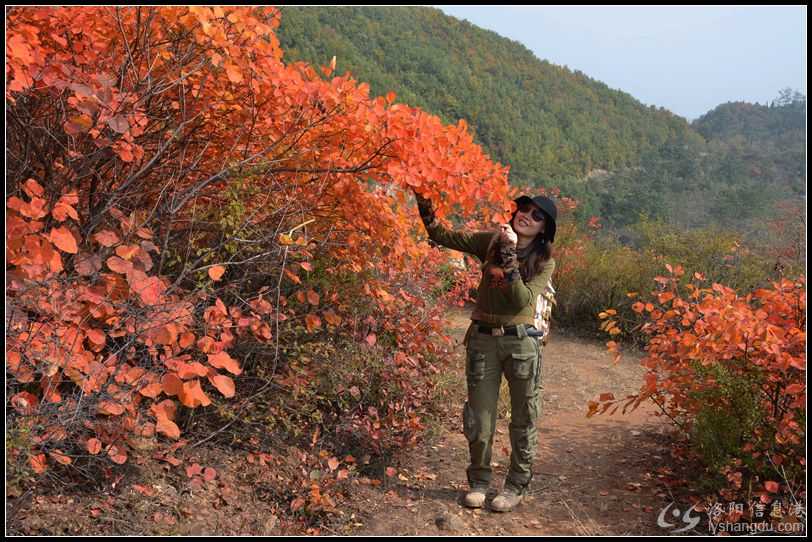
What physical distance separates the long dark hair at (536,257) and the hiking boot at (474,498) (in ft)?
3.58

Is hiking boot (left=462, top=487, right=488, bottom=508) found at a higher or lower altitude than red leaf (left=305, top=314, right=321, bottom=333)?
lower

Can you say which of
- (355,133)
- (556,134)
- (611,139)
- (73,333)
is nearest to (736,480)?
(355,133)

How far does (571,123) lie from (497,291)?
97.4 feet

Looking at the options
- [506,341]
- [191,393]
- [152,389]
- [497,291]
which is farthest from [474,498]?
[152,389]

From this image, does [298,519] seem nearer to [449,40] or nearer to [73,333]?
[73,333]

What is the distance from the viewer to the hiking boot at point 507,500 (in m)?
3.22

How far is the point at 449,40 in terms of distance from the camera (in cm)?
3347

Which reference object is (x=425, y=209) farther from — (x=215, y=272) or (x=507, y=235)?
(x=215, y=272)

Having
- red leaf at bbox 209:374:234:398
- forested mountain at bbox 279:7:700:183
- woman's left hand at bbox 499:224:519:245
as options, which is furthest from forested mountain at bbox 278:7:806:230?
red leaf at bbox 209:374:234:398

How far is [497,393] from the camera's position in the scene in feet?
10.6

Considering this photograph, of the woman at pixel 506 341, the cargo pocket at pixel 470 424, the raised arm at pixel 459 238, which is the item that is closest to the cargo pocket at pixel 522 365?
the woman at pixel 506 341

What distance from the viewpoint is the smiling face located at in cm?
317

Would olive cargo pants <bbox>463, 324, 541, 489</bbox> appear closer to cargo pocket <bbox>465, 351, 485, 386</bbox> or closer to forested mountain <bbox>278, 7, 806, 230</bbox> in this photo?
cargo pocket <bbox>465, 351, 485, 386</bbox>

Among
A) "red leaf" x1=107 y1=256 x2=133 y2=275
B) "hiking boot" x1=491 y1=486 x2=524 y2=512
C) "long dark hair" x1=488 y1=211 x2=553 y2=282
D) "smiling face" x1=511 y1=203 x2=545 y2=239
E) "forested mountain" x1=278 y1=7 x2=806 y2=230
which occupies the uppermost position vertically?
"forested mountain" x1=278 y1=7 x2=806 y2=230
